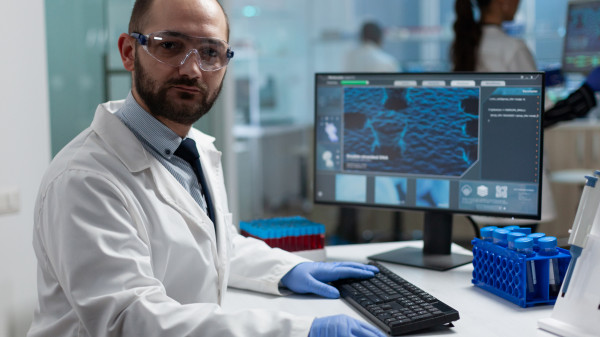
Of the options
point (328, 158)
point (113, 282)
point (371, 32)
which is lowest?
point (113, 282)

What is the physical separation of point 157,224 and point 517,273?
73 cm

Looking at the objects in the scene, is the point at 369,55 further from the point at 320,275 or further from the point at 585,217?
the point at 585,217

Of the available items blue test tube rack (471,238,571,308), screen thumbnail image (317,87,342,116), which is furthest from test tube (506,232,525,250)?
screen thumbnail image (317,87,342,116)

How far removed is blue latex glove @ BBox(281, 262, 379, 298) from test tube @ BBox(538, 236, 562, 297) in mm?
379

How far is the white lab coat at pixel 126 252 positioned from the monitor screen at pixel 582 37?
2.09 m

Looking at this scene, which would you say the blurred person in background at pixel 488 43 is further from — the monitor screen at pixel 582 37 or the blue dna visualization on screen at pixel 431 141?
the blue dna visualization on screen at pixel 431 141

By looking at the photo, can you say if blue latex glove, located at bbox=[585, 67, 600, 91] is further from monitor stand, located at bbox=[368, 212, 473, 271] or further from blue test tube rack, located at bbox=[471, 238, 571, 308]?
blue test tube rack, located at bbox=[471, 238, 571, 308]

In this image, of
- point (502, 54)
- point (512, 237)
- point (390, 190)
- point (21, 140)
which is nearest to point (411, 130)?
point (390, 190)

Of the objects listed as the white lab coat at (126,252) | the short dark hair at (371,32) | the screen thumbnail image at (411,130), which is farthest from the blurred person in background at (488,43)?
the short dark hair at (371,32)

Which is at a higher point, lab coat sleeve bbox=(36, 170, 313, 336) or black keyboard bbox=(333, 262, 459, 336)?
lab coat sleeve bbox=(36, 170, 313, 336)

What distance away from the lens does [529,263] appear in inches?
50.8

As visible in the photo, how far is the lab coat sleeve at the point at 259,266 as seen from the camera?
4.78ft

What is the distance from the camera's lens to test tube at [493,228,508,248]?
4.42 feet

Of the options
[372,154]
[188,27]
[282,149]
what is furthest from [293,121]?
[188,27]
